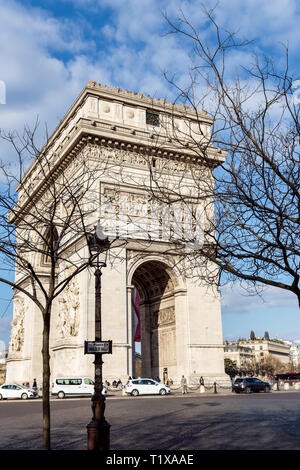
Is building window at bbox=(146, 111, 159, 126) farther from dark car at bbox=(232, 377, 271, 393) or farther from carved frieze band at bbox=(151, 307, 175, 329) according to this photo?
dark car at bbox=(232, 377, 271, 393)

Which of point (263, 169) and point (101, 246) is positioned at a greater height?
point (263, 169)

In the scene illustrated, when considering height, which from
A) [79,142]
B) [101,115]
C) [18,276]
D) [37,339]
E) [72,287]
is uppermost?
[101,115]

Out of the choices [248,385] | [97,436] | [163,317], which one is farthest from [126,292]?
[97,436]

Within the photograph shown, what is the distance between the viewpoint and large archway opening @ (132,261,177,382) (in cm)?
3375

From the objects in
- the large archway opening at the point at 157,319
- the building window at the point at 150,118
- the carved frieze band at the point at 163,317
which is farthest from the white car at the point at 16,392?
the building window at the point at 150,118

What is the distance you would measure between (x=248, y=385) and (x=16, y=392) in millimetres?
15148

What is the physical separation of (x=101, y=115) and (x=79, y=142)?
3.13 m

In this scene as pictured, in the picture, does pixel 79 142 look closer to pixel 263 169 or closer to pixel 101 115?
pixel 101 115

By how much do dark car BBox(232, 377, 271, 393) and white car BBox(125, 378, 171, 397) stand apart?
494 cm

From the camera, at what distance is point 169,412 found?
55.6ft

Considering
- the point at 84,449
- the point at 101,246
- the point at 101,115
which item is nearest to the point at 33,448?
the point at 84,449

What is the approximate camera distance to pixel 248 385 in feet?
104

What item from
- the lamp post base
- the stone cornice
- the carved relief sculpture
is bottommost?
the lamp post base

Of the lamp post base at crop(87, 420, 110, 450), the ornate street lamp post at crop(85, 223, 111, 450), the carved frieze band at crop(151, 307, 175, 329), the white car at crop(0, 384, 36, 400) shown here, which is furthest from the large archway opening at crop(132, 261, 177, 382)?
the lamp post base at crop(87, 420, 110, 450)
